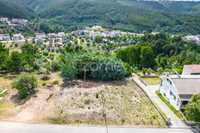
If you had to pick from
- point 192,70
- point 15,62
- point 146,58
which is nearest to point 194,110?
point 192,70

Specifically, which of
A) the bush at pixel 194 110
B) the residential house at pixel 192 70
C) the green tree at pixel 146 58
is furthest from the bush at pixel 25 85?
the green tree at pixel 146 58

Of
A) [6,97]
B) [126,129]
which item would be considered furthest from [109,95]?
[6,97]

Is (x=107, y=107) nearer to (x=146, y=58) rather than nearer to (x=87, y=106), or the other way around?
(x=87, y=106)

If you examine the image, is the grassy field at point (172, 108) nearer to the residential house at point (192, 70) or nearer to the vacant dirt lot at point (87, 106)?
the vacant dirt lot at point (87, 106)

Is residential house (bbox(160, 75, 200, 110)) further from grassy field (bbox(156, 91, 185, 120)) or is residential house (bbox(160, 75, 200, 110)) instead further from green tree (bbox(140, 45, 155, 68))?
green tree (bbox(140, 45, 155, 68))

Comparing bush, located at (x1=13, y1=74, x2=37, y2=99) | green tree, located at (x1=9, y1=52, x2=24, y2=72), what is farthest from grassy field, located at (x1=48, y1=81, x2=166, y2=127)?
green tree, located at (x1=9, y1=52, x2=24, y2=72)

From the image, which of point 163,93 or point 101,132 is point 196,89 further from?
point 101,132
